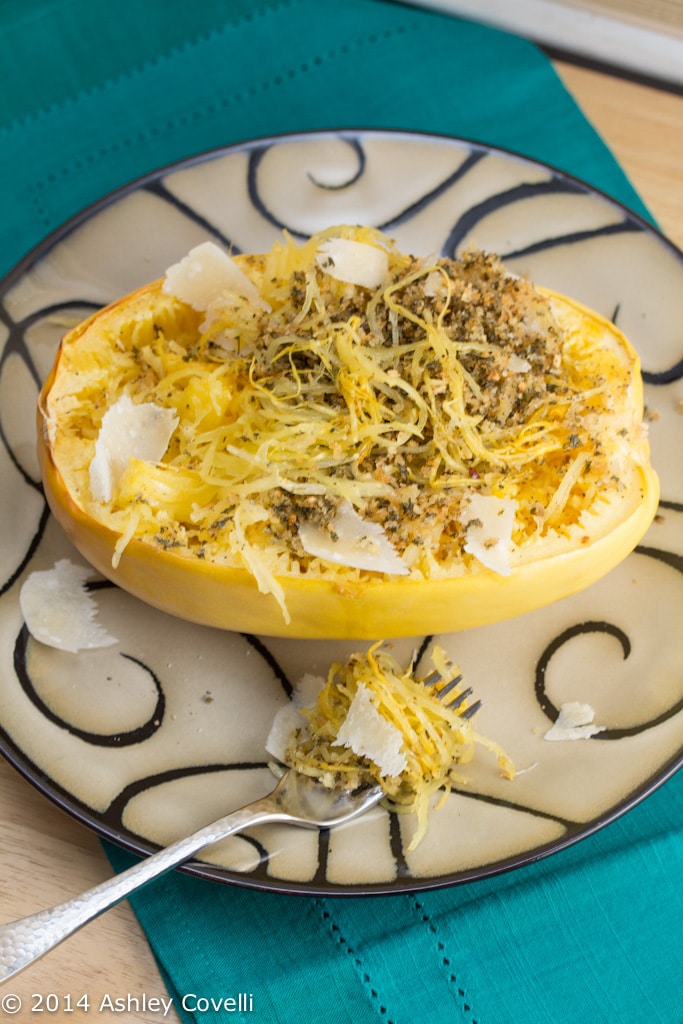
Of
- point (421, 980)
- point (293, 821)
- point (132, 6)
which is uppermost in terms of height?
point (132, 6)

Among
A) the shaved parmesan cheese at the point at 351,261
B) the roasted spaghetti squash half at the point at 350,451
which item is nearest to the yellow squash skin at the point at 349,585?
the roasted spaghetti squash half at the point at 350,451

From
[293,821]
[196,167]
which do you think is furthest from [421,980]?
[196,167]

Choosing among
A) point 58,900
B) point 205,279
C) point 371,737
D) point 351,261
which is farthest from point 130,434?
point 58,900

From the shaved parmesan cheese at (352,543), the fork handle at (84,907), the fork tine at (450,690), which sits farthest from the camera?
the fork tine at (450,690)

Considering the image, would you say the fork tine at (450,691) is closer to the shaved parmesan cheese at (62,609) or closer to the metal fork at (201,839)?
the metal fork at (201,839)

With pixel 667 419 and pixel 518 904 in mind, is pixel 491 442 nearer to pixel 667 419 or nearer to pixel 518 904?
pixel 667 419

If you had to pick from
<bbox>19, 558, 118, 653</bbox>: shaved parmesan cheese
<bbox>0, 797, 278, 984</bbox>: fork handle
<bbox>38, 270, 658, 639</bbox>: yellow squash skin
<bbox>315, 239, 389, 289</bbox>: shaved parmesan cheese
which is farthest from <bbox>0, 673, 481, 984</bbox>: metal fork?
<bbox>315, 239, 389, 289</bbox>: shaved parmesan cheese

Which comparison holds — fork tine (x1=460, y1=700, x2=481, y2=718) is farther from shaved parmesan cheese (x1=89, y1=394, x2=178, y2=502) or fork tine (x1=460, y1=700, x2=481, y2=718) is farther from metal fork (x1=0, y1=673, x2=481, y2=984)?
shaved parmesan cheese (x1=89, y1=394, x2=178, y2=502)
